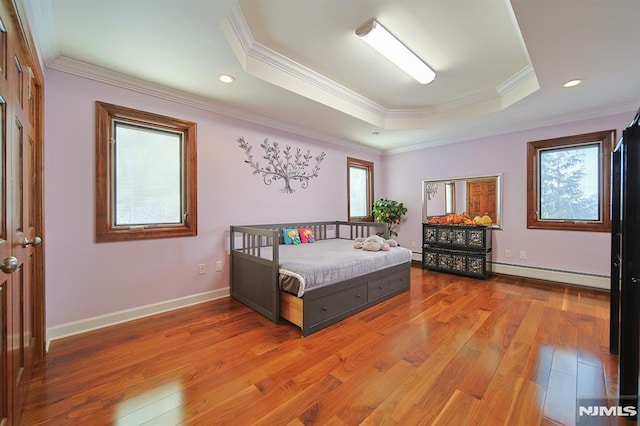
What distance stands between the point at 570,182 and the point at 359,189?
3.13 metres

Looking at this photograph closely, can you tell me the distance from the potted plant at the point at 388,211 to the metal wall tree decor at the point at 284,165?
1.56 metres

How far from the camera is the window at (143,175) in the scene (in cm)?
239

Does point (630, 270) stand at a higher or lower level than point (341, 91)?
lower

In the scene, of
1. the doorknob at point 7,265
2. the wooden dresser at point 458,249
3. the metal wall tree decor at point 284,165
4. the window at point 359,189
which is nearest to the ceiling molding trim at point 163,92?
the metal wall tree decor at point 284,165

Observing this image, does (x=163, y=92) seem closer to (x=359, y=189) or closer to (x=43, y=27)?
(x=43, y=27)

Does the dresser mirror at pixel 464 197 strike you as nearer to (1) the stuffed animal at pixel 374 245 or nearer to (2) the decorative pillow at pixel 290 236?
(1) the stuffed animal at pixel 374 245

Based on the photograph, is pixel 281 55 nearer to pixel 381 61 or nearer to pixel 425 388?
pixel 381 61

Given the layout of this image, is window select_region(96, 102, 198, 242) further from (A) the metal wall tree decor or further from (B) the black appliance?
(B) the black appliance

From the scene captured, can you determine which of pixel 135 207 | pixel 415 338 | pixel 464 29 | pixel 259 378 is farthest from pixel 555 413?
pixel 135 207

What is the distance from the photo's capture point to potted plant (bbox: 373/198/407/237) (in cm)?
499

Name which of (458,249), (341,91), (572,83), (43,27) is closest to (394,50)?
(341,91)

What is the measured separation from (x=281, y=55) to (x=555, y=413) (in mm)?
3251

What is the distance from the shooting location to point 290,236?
12.0 feet

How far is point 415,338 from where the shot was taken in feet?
7.17
